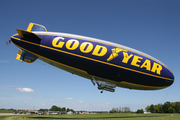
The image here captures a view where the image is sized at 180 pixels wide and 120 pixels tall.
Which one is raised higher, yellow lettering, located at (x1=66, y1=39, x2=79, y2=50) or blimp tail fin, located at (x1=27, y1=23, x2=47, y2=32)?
blimp tail fin, located at (x1=27, y1=23, x2=47, y2=32)

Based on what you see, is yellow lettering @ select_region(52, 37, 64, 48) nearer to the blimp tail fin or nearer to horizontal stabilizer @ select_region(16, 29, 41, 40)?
horizontal stabilizer @ select_region(16, 29, 41, 40)

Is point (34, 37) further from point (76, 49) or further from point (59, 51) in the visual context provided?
point (76, 49)

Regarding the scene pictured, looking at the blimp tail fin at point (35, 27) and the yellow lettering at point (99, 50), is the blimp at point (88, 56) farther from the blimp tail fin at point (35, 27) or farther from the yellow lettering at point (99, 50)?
the blimp tail fin at point (35, 27)

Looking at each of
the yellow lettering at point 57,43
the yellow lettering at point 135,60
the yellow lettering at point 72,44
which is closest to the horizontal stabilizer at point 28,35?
the yellow lettering at point 57,43

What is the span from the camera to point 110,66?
18.1m

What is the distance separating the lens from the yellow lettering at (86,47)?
58.3 feet

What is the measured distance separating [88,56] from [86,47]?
124 cm

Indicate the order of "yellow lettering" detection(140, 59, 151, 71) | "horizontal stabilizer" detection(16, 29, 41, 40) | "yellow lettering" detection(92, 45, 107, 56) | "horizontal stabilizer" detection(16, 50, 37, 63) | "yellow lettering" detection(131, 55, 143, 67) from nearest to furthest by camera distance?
"horizontal stabilizer" detection(16, 29, 41, 40)
"yellow lettering" detection(92, 45, 107, 56)
"horizontal stabilizer" detection(16, 50, 37, 63)
"yellow lettering" detection(131, 55, 143, 67)
"yellow lettering" detection(140, 59, 151, 71)

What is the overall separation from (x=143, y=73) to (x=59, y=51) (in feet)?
39.7

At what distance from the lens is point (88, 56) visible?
1767cm

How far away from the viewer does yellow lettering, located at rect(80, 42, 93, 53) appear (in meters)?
17.8

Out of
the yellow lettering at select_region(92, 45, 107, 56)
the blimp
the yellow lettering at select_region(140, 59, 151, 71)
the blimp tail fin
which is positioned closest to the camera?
the blimp

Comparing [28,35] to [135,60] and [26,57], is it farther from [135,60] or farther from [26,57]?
[135,60]

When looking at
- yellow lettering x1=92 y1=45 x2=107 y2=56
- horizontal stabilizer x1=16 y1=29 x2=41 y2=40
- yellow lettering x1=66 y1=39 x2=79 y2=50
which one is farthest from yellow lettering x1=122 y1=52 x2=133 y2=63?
horizontal stabilizer x1=16 y1=29 x2=41 y2=40
